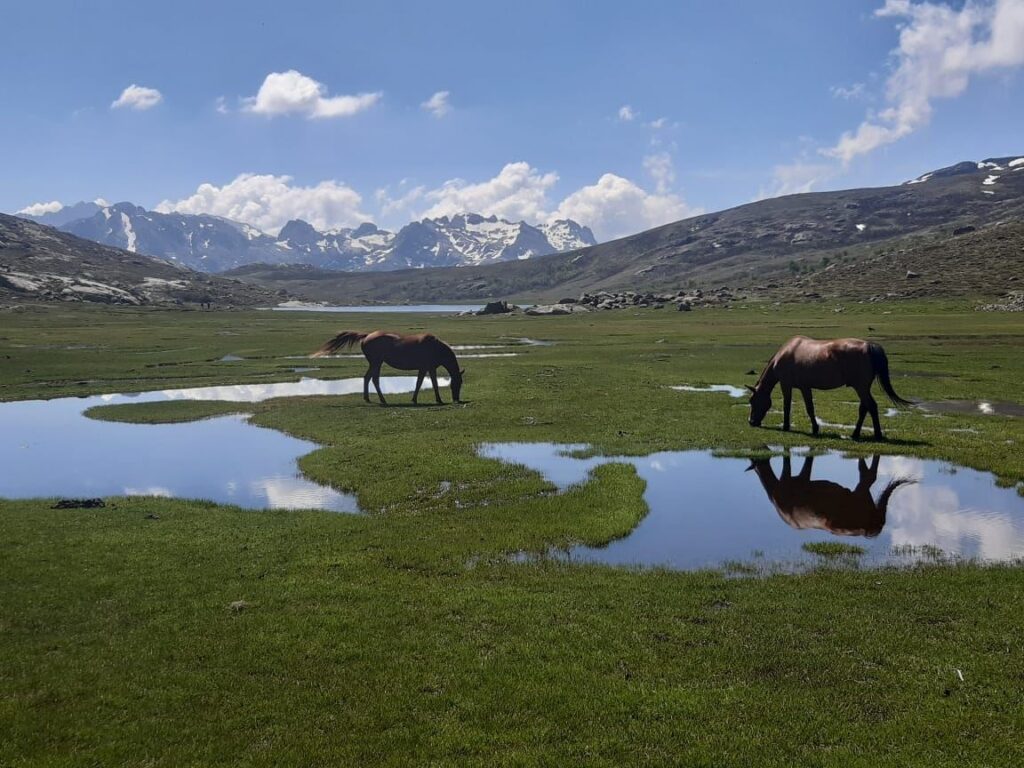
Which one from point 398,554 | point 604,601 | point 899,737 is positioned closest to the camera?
point 899,737

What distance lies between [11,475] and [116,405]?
14814 millimetres

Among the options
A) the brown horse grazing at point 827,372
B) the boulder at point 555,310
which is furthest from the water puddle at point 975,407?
the boulder at point 555,310

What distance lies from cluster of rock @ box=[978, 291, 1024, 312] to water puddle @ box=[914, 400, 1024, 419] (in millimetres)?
80841

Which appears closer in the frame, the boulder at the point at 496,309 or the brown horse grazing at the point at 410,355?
the brown horse grazing at the point at 410,355

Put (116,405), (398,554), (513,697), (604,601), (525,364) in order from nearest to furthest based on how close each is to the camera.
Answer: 1. (513,697)
2. (604,601)
3. (398,554)
4. (116,405)
5. (525,364)

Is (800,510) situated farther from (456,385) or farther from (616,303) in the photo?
(616,303)

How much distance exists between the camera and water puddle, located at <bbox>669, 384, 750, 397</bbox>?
39850 millimetres

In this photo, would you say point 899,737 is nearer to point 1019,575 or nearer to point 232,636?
point 1019,575

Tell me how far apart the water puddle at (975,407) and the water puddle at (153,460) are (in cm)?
2855

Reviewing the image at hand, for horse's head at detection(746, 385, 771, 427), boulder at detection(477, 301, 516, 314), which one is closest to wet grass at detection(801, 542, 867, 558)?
horse's head at detection(746, 385, 771, 427)

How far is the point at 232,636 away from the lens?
1170 centimetres

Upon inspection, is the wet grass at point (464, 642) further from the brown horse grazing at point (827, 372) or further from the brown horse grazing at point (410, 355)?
the brown horse grazing at point (410, 355)

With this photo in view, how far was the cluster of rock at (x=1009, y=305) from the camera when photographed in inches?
3890

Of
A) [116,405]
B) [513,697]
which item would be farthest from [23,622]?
A: [116,405]
